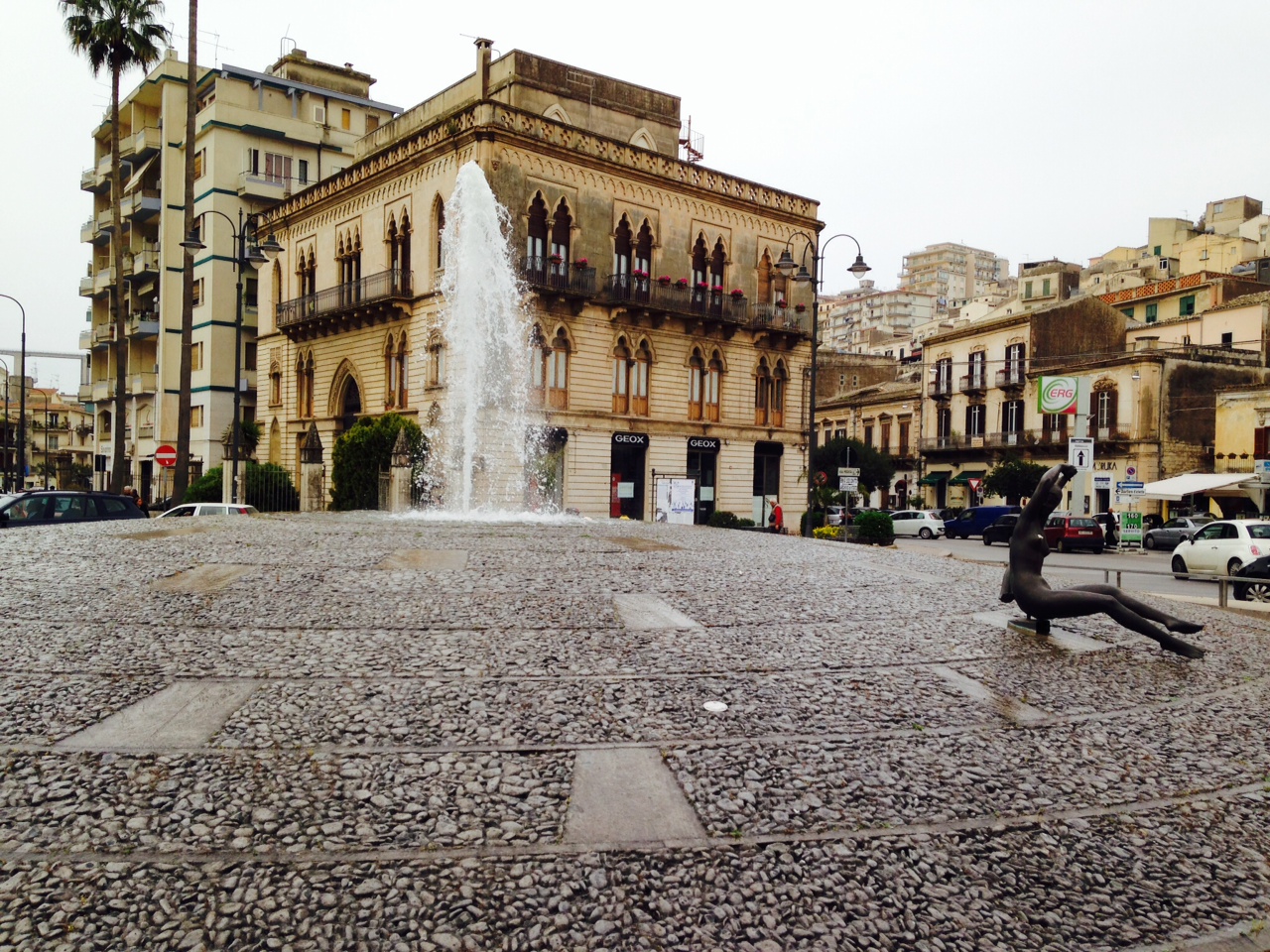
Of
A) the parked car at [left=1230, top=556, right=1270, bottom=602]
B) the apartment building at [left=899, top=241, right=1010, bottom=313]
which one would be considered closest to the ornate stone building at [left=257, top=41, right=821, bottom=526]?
the parked car at [left=1230, top=556, right=1270, bottom=602]

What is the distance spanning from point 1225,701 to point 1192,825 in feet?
9.99

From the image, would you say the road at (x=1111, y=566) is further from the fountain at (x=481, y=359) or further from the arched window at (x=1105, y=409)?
the fountain at (x=481, y=359)

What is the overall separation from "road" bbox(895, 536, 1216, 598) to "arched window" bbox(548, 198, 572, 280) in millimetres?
16079

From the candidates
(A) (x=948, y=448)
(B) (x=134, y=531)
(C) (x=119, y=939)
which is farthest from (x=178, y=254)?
(C) (x=119, y=939)

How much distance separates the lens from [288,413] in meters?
43.2

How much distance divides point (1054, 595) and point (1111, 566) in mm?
19820

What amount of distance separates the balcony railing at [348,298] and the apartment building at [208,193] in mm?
5670

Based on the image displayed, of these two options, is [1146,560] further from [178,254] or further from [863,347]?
[863,347]

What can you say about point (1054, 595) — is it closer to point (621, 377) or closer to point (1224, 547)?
point (1224, 547)

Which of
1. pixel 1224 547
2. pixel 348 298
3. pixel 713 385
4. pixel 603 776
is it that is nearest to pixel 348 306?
pixel 348 298

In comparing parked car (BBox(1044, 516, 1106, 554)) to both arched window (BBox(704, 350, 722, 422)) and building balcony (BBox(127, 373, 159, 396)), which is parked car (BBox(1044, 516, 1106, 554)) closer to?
arched window (BBox(704, 350, 722, 422))

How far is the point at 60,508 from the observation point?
1939 centimetres

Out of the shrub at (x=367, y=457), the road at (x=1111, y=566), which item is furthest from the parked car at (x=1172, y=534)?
the shrub at (x=367, y=457)

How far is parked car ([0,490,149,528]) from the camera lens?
18481 mm
